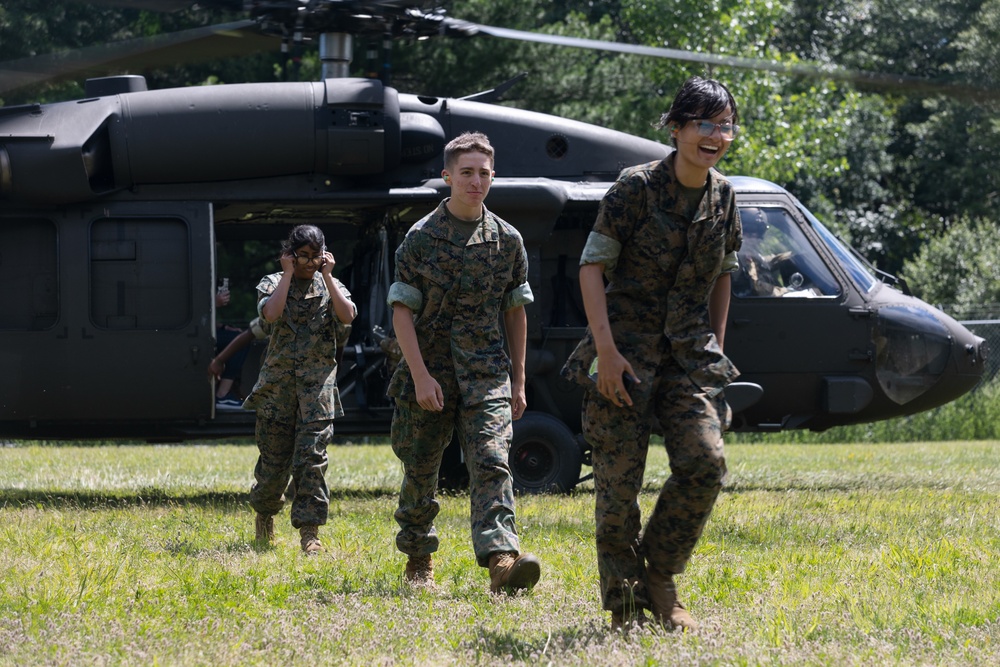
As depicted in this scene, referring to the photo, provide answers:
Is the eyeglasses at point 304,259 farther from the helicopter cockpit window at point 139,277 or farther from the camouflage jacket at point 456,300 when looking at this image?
the helicopter cockpit window at point 139,277

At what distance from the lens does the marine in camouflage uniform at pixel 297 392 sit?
279 inches

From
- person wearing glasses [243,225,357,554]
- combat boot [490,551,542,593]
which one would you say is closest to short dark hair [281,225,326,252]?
person wearing glasses [243,225,357,554]

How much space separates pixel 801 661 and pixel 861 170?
34.0 m

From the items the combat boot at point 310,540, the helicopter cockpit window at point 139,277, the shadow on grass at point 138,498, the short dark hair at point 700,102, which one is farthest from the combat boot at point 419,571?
the helicopter cockpit window at point 139,277

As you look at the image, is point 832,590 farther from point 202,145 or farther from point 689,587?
point 202,145

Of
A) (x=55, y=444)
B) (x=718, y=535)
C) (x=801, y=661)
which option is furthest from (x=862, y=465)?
(x=55, y=444)

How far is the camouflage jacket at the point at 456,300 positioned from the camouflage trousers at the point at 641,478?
0.88 meters

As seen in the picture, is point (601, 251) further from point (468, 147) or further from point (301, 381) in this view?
point (301, 381)

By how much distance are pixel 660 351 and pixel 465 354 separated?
1105 millimetres

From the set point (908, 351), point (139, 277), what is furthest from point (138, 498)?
point (908, 351)

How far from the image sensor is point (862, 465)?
45.9 ft

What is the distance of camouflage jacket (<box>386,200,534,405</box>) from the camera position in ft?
18.0

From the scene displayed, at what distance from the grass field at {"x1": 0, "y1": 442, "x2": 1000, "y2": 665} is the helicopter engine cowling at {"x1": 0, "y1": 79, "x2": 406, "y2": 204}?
2420mm

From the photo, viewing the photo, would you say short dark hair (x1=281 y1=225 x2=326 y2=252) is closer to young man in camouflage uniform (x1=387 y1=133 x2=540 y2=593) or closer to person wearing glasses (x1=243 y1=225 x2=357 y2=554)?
person wearing glasses (x1=243 y1=225 x2=357 y2=554)
